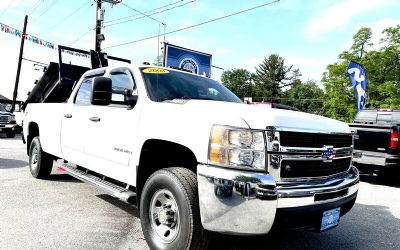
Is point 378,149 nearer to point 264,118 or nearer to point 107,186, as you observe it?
point 264,118

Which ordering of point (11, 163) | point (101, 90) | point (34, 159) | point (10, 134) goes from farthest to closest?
1. point (10, 134)
2. point (11, 163)
3. point (34, 159)
4. point (101, 90)

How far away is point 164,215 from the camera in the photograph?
3.35 m

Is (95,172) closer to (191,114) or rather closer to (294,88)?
(191,114)

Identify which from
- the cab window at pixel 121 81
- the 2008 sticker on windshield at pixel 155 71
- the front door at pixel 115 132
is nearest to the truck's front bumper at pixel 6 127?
the front door at pixel 115 132

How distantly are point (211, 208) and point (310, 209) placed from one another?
0.83 meters

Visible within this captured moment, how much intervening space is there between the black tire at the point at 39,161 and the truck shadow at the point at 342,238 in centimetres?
409

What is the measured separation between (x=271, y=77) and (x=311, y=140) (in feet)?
289

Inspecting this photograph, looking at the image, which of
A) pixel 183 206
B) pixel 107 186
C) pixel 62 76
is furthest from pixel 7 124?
pixel 183 206

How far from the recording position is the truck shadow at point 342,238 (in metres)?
3.91

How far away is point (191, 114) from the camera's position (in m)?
3.20

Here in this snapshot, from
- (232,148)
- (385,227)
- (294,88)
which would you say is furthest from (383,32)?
(294,88)

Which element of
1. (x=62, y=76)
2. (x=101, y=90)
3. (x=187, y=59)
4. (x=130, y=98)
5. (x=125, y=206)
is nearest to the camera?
(x=101, y=90)

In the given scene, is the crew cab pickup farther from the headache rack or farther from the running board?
the running board

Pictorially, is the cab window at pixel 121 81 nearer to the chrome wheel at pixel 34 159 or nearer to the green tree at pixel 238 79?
the chrome wheel at pixel 34 159
